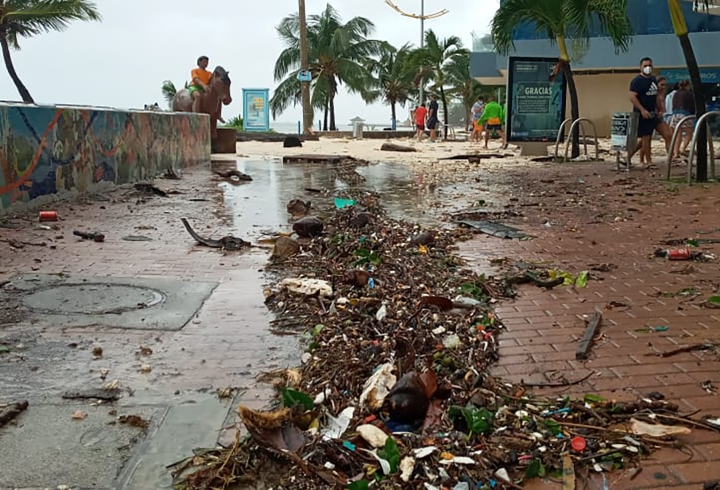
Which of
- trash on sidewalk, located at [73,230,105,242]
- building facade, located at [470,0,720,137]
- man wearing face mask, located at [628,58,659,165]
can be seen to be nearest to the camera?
trash on sidewalk, located at [73,230,105,242]

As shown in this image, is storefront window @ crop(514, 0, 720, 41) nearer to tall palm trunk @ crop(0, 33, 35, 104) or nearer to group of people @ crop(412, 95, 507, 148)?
group of people @ crop(412, 95, 507, 148)

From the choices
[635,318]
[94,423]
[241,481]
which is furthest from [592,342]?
[94,423]

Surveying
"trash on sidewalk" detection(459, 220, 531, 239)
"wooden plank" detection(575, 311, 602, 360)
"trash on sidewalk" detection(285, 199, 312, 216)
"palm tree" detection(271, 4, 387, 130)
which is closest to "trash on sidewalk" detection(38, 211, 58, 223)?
"trash on sidewalk" detection(285, 199, 312, 216)

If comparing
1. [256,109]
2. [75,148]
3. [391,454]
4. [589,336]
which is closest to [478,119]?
[256,109]

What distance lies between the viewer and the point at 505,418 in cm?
303

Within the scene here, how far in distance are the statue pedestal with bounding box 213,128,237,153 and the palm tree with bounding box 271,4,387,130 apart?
23.4m

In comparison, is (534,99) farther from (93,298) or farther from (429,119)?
(93,298)

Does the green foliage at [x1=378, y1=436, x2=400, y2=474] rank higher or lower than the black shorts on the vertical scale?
lower

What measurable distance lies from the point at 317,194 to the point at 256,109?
29.1 metres

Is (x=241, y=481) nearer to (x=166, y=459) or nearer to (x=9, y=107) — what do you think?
(x=166, y=459)

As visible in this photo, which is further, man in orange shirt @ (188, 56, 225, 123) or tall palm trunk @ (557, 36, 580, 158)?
man in orange shirt @ (188, 56, 225, 123)

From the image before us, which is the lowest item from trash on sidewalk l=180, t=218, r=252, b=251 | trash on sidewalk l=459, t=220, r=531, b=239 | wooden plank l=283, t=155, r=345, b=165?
trash on sidewalk l=180, t=218, r=252, b=251

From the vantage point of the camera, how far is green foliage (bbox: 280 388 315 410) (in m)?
3.17

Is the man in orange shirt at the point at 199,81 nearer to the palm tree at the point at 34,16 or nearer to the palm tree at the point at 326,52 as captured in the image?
the palm tree at the point at 34,16
